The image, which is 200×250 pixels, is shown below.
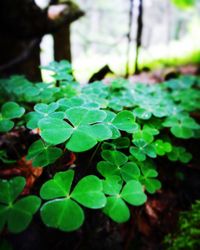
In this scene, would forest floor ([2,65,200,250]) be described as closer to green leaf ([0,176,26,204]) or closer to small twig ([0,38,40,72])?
green leaf ([0,176,26,204])

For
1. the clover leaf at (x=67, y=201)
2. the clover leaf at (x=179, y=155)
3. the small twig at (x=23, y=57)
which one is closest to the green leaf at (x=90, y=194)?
the clover leaf at (x=67, y=201)

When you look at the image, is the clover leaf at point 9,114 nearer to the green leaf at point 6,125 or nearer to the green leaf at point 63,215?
the green leaf at point 6,125

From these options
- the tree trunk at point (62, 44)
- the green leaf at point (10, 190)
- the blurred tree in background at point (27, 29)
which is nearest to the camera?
the green leaf at point (10, 190)

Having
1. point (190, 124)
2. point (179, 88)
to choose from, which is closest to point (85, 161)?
point (190, 124)

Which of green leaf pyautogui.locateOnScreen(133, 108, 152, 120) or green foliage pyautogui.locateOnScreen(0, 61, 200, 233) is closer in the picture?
green foliage pyautogui.locateOnScreen(0, 61, 200, 233)

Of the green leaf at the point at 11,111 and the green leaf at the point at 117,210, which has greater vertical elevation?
the green leaf at the point at 11,111

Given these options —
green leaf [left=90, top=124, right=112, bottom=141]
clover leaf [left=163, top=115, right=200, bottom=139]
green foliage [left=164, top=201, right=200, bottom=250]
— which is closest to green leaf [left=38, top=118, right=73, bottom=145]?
A: green leaf [left=90, top=124, right=112, bottom=141]

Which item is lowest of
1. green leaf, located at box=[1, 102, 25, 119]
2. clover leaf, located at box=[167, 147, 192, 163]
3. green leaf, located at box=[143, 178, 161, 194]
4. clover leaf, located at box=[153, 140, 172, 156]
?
clover leaf, located at box=[167, 147, 192, 163]
